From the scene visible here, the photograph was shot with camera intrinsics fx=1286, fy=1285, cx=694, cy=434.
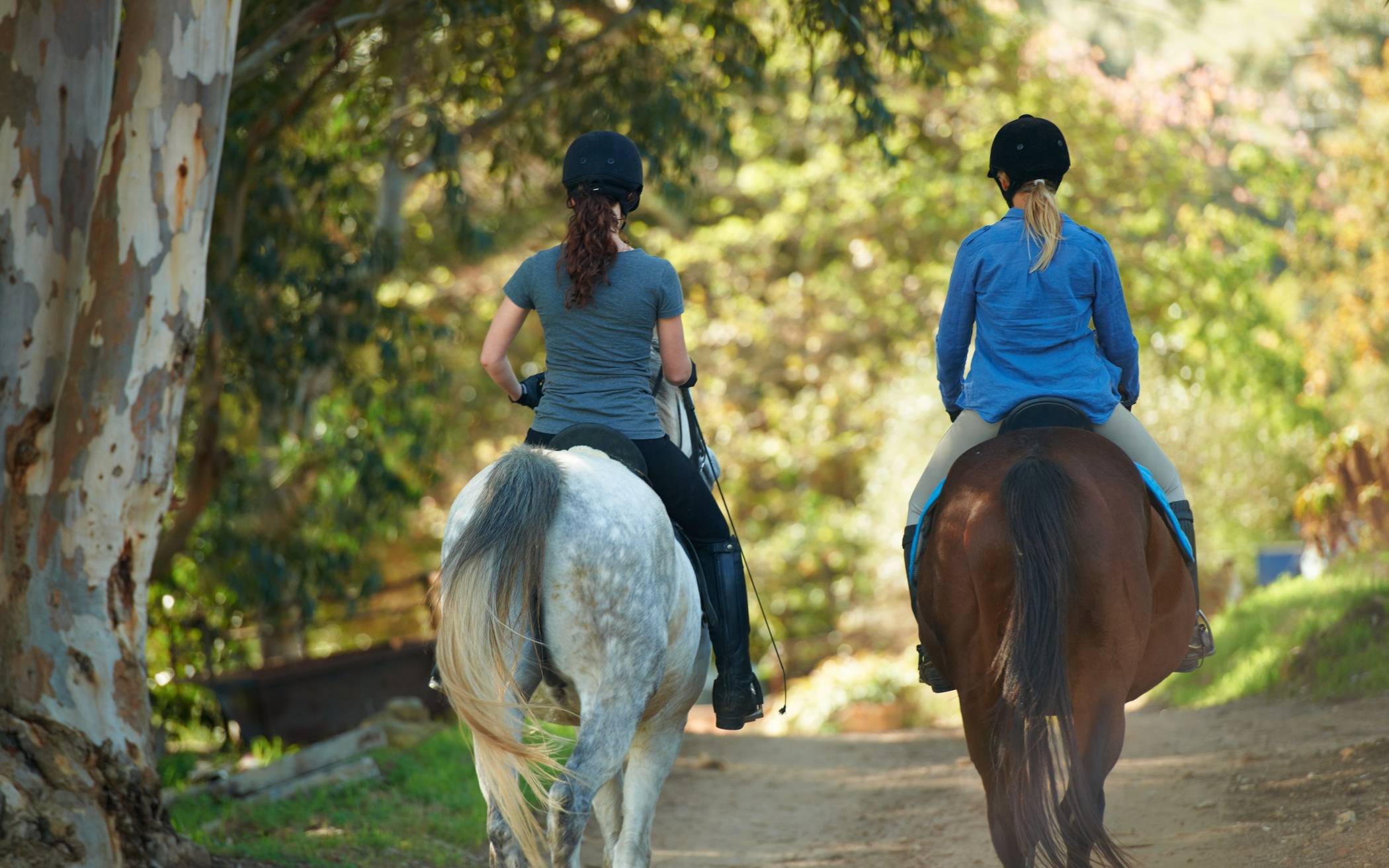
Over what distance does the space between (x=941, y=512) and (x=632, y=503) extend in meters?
0.99

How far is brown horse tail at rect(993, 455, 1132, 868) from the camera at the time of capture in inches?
142

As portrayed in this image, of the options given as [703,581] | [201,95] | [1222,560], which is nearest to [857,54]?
[201,95]

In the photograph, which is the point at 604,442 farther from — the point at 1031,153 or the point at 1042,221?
the point at 1031,153

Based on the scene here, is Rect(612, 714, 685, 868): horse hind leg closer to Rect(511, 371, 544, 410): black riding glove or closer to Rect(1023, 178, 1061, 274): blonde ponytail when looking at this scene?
Rect(511, 371, 544, 410): black riding glove

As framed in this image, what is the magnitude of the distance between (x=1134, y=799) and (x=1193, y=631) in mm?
2426

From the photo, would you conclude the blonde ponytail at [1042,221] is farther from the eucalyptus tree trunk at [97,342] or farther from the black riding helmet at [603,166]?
the eucalyptus tree trunk at [97,342]

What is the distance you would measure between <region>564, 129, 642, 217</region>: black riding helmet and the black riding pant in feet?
2.73

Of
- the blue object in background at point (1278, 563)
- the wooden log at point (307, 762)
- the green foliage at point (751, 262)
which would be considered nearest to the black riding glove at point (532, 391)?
the wooden log at point (307, 762)

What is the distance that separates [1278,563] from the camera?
40.1ft

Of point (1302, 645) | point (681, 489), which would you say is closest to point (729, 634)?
point (681, 489)

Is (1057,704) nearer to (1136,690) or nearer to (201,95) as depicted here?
(1136,690)

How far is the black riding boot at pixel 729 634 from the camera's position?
4480 mm

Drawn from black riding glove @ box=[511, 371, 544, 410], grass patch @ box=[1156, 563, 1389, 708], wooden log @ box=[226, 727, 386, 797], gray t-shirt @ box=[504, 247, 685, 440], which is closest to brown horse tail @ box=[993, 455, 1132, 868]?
gray t-shirt @ box=[504, 247, 685, 440]

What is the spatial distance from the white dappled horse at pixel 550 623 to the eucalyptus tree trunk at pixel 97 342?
77.6 inches
